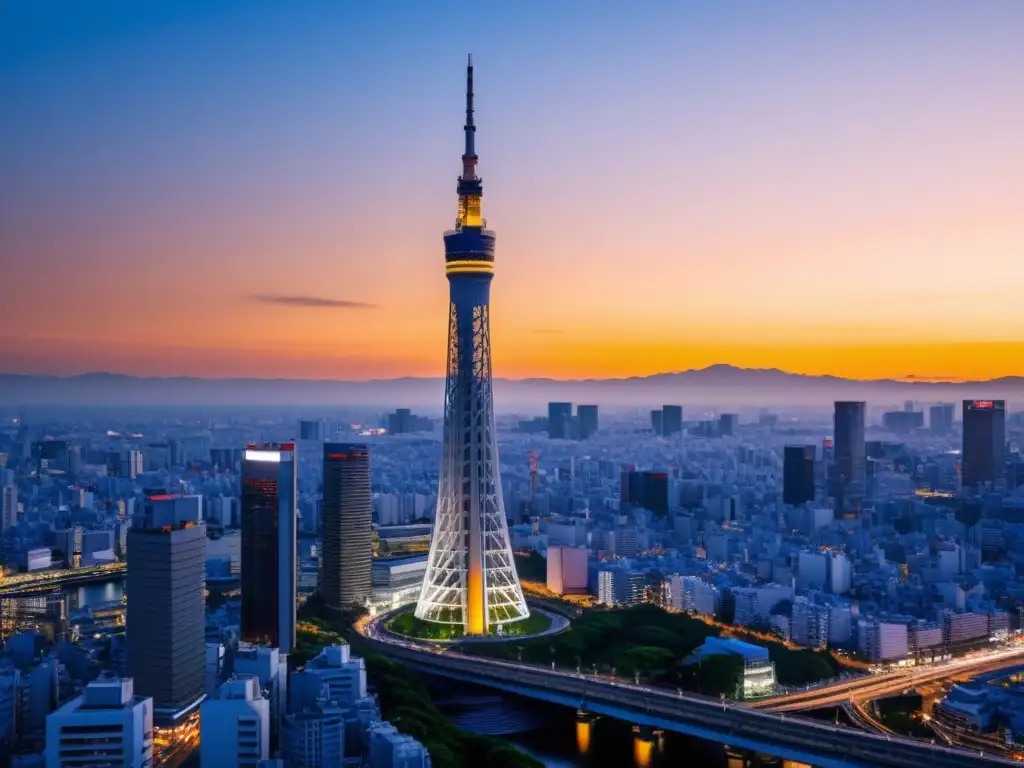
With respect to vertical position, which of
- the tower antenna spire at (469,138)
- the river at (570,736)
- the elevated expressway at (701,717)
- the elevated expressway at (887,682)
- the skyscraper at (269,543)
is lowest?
the river at (570,736)

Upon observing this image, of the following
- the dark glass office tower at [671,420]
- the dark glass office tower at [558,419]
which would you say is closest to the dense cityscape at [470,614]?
the dark glass office tower at [558,419]

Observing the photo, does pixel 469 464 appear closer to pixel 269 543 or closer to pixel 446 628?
pixel 446 628

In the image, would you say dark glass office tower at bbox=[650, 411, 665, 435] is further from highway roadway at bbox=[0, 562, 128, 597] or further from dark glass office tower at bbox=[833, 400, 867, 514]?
highway roadway at bbox=[0, 562, 128, 597]

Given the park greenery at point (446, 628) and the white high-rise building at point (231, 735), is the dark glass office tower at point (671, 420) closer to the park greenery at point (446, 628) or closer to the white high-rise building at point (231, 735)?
the park greenery at point (446, 628)

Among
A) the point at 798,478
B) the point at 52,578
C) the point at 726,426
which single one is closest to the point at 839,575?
the point at 798,478

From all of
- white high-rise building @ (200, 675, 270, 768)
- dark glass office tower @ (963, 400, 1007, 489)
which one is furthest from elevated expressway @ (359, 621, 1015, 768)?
dark glass office tower @ (963, 400, 1007, 489)

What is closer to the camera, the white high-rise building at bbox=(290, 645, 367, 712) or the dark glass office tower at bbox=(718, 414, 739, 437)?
the white high-rise building at bbox=(290, 645, 367, 712)

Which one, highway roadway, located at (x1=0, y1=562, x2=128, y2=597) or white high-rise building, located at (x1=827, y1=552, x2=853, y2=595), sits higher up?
white high-rise building, located at (x1=827, y1=552, x2=853, y2=595)
